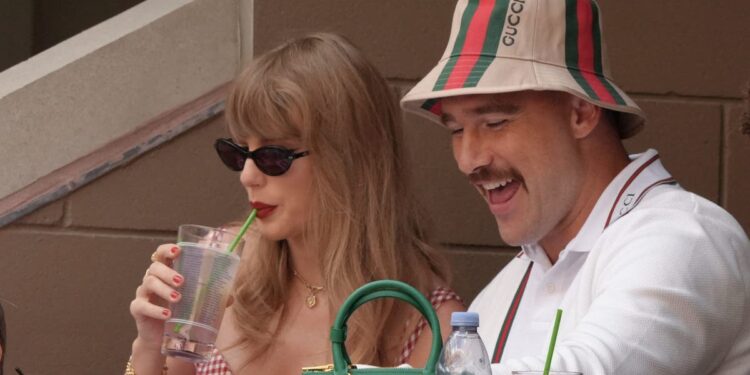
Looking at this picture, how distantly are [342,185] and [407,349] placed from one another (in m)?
0.49

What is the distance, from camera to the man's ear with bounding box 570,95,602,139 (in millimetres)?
3262

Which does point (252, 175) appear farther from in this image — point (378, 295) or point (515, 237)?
point (378, 295)

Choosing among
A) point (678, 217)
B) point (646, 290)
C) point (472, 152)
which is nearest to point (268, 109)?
point (472, 152)

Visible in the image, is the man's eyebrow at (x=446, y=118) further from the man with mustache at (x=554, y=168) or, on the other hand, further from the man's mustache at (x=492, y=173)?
the man's mustache at (x=492, y=173)

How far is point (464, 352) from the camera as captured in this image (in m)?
2.20

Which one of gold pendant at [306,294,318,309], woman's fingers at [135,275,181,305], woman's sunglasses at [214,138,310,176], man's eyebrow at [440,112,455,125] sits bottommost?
gold pendant at [306,294,318,309]

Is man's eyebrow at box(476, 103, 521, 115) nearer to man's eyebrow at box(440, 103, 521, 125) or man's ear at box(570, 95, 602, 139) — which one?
man's eyebrow at box(440, 103, 521, 125)

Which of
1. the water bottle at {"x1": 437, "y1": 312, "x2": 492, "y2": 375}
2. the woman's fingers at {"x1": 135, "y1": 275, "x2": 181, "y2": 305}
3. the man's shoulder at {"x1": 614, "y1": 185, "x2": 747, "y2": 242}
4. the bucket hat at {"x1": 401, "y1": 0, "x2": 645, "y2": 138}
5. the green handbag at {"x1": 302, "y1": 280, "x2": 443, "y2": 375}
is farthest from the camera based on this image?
the bucket hat at {"x1": 401, "y1": 0, "x2": 645, "y2": 138}

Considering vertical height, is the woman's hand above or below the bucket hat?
below

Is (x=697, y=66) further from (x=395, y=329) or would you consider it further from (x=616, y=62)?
(x=395, y=329)

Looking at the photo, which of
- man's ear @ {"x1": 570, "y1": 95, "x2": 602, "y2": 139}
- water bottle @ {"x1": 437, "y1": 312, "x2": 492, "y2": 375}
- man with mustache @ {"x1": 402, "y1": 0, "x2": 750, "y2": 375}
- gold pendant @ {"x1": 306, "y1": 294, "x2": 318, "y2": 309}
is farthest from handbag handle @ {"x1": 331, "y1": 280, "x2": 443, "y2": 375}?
gold pendant @ {"x1": 306, "y1": 294, "x2": 318, "y2": 309}

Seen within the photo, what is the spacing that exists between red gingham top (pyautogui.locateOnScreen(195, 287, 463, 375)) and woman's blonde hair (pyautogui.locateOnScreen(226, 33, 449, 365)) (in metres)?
0.04

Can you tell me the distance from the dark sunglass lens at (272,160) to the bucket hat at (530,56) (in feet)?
1.30

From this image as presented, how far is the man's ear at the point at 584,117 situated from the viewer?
3262 mm
